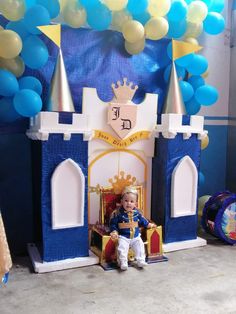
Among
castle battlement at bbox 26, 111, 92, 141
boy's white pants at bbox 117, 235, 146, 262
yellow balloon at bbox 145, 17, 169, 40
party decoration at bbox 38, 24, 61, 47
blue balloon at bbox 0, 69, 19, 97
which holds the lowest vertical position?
boy's white pants at bbox 117, 235, 146, 262

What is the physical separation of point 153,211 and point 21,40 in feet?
6.66

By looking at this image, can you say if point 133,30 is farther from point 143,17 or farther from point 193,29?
point 193,29

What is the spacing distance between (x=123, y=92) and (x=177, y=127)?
0.62 meters

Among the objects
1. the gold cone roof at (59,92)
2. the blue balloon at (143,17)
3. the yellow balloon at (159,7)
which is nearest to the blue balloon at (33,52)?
the gold cone roof at (59,92)

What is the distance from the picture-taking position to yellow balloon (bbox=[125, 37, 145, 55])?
11.4ft

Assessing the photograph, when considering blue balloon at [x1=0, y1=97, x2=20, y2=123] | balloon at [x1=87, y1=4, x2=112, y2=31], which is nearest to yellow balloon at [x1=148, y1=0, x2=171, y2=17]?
balloon at [x1=87, y1=4, x2=112, y2=31]

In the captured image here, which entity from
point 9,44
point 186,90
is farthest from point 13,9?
point 186,90

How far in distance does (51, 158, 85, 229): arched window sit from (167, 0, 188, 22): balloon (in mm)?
1748

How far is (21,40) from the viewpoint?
2.88 meters

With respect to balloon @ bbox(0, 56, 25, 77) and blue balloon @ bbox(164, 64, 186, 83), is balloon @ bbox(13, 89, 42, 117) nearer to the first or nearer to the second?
balloon @ bbox(0, 56, 25, 77)

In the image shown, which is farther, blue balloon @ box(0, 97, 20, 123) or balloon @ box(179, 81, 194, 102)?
balloon @ box(179, 81, 194, 102)

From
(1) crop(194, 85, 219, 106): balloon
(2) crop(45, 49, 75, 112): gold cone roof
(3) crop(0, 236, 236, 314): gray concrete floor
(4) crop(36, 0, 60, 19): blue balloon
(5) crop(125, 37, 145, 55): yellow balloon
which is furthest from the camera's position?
(1) crop(194, 85, 219, 106): balloon

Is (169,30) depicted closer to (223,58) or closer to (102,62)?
(102,62)

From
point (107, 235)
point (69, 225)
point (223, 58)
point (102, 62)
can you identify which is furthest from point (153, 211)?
point (223, 58)
